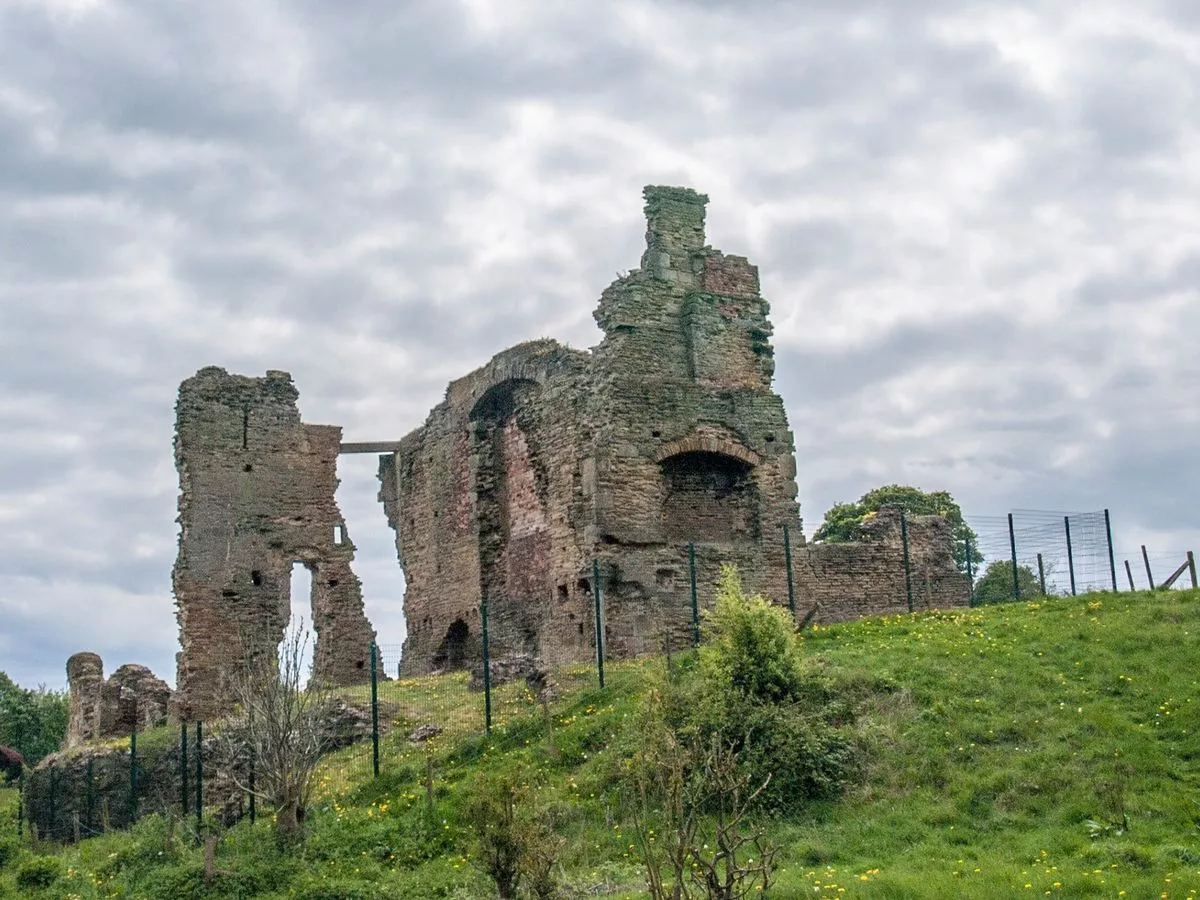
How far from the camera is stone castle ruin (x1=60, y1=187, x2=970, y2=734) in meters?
24.1

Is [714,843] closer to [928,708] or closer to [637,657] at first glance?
[928,708]

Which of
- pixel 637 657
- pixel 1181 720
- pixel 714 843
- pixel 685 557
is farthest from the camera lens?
pixel 685 557

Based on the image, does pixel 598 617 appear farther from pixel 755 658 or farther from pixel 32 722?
pixel 32 722

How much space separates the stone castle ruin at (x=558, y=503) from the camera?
2411cm

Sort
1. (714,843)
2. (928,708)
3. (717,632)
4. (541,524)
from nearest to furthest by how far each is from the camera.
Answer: (714,843) < (928,708) < (717,632) < (541,524)

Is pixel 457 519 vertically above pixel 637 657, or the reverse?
pixel 457 519

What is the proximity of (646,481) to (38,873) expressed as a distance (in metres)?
11.3

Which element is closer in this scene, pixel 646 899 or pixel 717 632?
pixel 646 899

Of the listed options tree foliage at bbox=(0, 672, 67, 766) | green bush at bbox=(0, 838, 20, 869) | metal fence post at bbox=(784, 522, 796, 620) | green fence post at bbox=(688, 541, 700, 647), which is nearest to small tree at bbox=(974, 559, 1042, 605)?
metal fence post at bbox=(784, 522, 796, 620)

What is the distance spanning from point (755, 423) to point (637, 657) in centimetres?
538

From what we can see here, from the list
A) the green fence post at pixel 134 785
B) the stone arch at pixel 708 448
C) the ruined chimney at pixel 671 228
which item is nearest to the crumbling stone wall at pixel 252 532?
the green fence post at pixel 134 785

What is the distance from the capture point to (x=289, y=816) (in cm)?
Result: 1675

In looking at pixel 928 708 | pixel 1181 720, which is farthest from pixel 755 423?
pixel 1181 720

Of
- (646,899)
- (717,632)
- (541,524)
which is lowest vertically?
(646,899)
